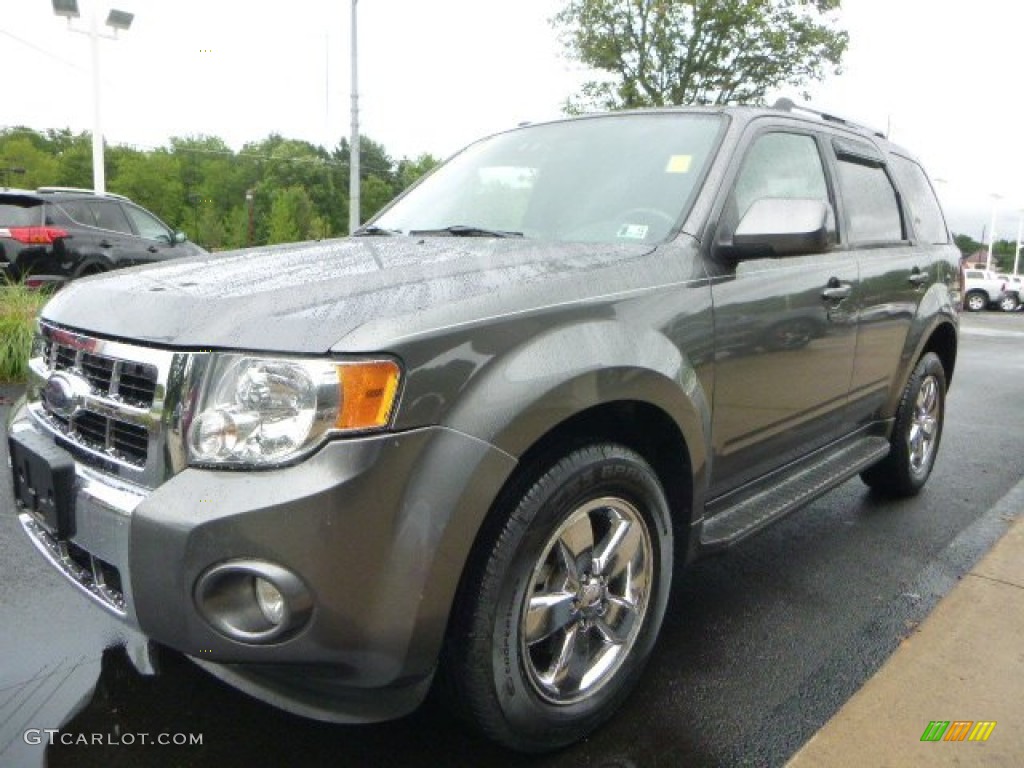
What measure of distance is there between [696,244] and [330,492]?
145 cm

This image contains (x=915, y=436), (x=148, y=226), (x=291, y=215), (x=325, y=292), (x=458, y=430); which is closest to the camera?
(x=458, y=430)

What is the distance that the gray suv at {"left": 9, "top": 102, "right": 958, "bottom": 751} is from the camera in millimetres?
1623

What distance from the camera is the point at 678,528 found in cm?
249

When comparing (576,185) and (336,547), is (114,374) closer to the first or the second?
(336,547)

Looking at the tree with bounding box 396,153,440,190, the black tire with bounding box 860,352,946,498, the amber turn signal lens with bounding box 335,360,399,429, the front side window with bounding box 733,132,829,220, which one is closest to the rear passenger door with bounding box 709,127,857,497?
the front side window with bounding box 733,132,829,220

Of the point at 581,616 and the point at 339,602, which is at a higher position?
the point at 339,602

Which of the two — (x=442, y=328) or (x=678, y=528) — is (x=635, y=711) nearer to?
(x=678, y=528)

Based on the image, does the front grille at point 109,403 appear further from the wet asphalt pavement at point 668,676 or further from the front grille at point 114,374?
the wet asphalt pavement at point 668,676

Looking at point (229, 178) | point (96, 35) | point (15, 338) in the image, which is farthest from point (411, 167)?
point (15, 338)

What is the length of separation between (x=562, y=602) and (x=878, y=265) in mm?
2303

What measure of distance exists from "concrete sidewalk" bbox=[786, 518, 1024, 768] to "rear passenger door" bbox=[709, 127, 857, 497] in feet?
2.45

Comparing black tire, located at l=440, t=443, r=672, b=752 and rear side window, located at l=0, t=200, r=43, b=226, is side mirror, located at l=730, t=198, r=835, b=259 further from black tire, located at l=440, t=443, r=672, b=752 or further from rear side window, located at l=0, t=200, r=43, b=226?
rear side window, located at l=0, t=200, r=43, b=226

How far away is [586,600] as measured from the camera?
7.07 feet

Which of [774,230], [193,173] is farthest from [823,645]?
[193,173]
